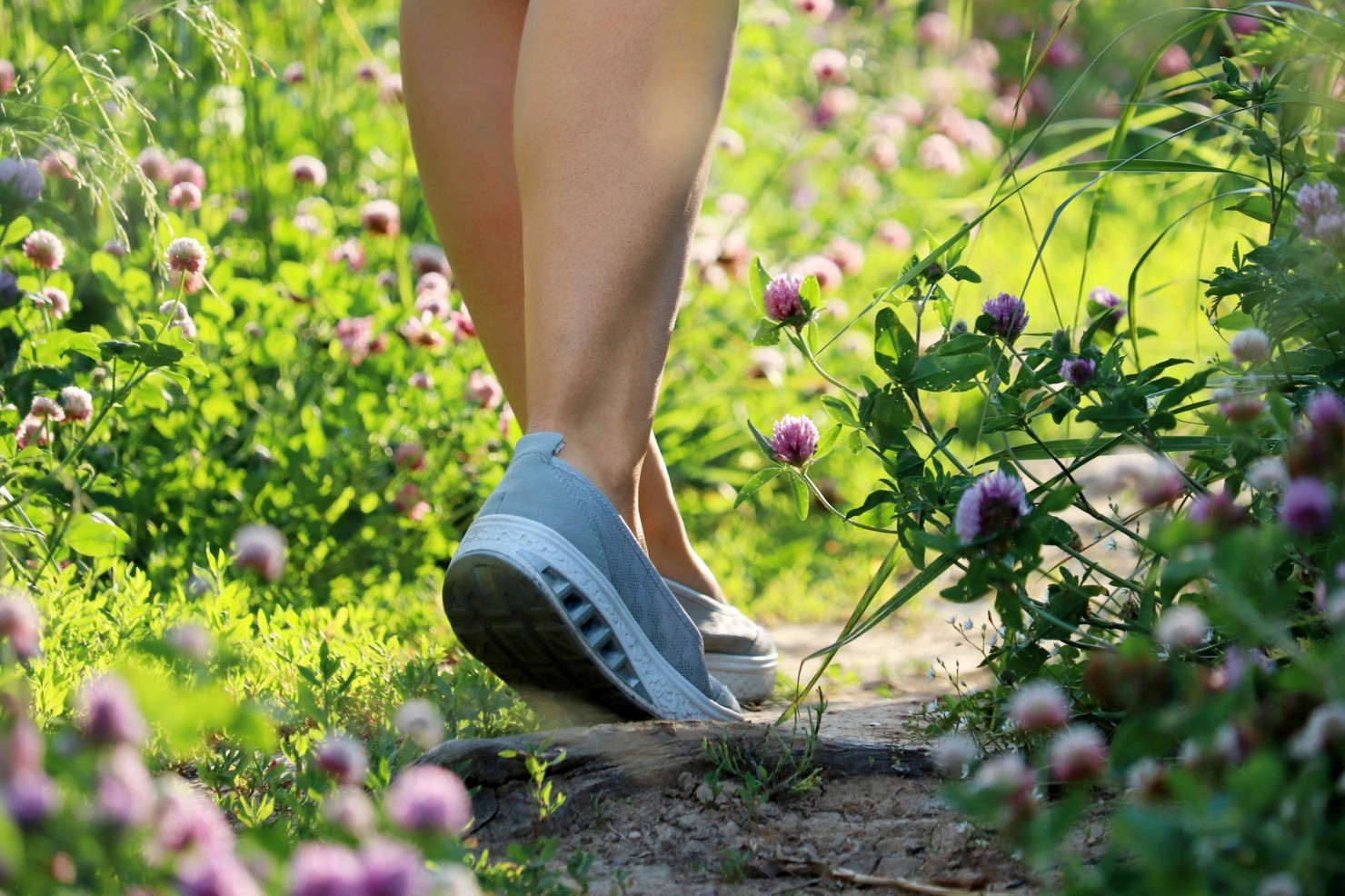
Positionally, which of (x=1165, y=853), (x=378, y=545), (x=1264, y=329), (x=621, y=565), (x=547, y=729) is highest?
(x=1264, y=329)

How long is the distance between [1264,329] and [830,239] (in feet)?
8.08

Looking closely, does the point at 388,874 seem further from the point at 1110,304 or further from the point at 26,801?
the point at 1110,304

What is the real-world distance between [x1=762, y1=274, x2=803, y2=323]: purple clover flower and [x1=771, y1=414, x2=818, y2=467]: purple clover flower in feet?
0.37

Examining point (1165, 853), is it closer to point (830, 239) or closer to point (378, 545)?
point (378, 545)

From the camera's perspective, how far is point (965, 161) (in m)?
5.21

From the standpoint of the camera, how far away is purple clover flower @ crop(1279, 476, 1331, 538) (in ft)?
2.58

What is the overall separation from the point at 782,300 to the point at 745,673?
66 cm

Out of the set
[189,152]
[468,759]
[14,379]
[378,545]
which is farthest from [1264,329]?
[189,152]

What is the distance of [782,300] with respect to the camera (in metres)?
1.36

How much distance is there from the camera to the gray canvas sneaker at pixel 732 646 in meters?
1.78

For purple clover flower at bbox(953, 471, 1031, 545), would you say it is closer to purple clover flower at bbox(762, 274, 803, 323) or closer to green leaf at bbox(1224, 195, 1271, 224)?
purple clover flower at bbox(762, 274, 803, 323)

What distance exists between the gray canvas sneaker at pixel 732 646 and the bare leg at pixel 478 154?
0.47ft

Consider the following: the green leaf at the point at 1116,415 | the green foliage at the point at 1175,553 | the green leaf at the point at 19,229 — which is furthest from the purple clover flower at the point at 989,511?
the green leaf at the point at 19,229

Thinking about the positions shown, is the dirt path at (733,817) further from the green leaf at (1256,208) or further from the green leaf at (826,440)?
the green leaf at (1256,208)
